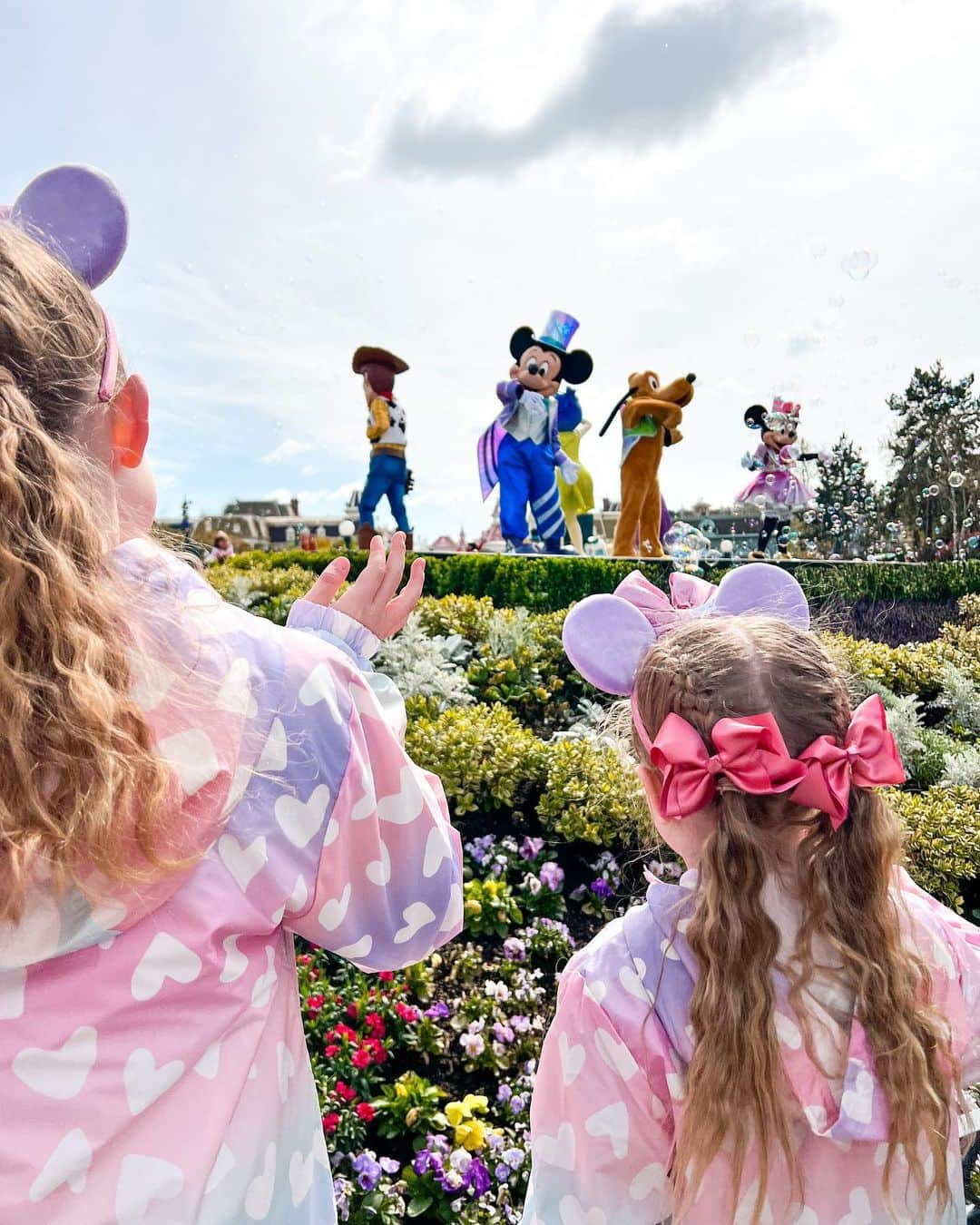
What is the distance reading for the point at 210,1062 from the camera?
2.71 feet

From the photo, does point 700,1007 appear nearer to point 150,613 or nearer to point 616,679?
point 616,679

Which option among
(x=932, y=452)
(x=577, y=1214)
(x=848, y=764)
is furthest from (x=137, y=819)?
(x=932, y=452)

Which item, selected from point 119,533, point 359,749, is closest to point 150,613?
point 119,533

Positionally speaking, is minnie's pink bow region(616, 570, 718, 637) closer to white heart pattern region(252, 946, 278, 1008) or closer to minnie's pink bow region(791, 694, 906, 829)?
minnie's pink bow region(791, 694, 906, 829)

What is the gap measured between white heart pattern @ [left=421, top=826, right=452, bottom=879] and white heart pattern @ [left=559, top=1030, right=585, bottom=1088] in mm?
257

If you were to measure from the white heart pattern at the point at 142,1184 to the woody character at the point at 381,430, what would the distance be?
9.69 m

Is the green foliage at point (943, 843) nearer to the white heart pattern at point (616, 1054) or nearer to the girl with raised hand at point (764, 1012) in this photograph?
the girl with raised hand at point (764, 1012)

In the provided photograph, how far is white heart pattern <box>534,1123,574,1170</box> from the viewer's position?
3.25 feet

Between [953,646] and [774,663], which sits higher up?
[774,663]

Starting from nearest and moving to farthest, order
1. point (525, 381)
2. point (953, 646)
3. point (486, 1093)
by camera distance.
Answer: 1. point (486, 1093)
2. point (953, 646)
3. point (525, 381)

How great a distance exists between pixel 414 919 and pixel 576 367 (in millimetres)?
9324

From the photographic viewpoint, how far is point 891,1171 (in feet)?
3.35

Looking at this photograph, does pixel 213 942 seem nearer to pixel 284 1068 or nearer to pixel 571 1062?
pixel 284 1068

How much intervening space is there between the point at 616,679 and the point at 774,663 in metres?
0.27
